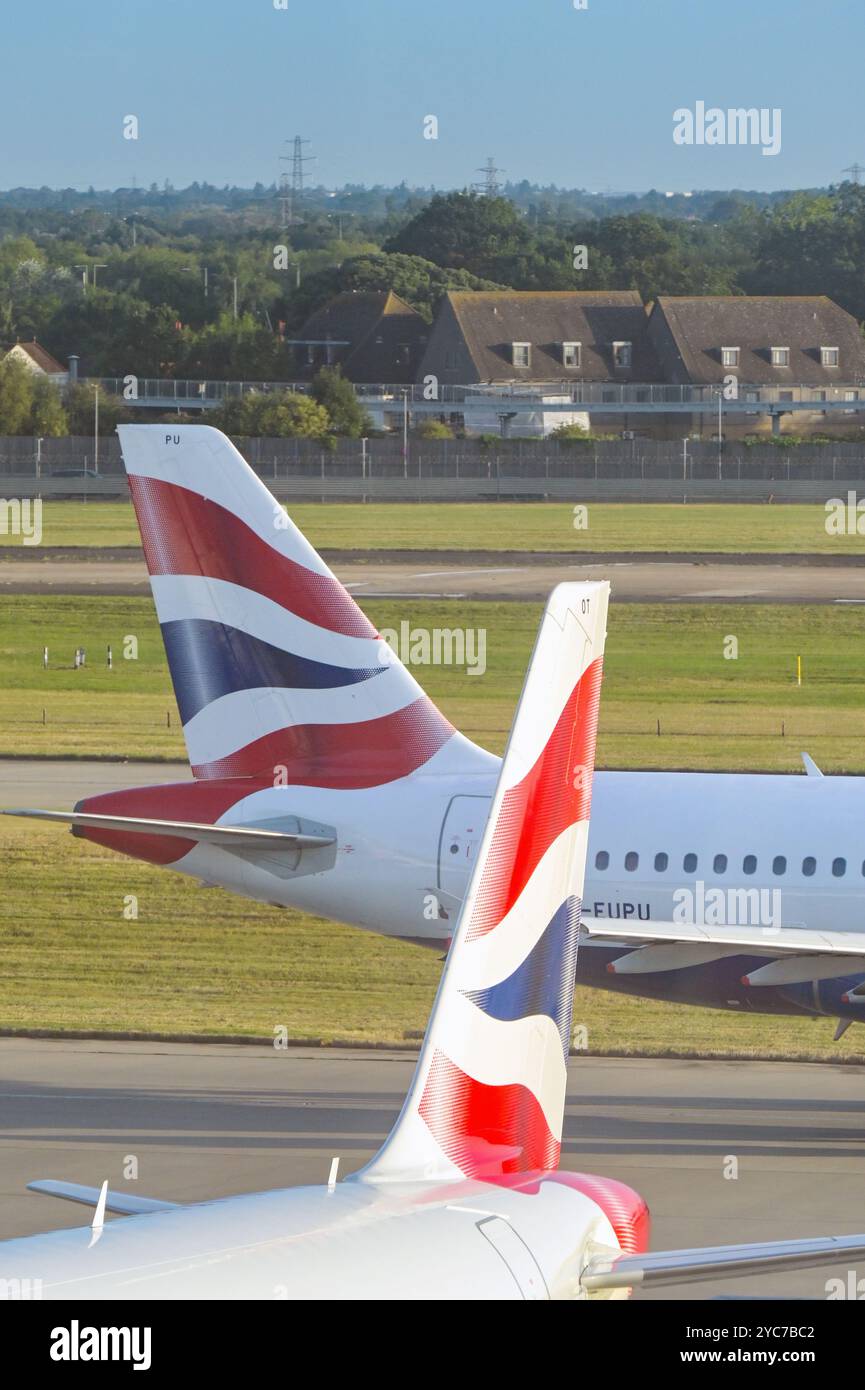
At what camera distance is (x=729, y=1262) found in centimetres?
889

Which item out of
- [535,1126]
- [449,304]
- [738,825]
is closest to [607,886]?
[738,825]

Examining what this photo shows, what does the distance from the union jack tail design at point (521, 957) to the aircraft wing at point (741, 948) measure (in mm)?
7990

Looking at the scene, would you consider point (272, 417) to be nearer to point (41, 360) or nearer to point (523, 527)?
point (523, 527)

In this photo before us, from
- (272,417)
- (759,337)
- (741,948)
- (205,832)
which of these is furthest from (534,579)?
(759,337)

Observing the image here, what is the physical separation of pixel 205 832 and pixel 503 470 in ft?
421

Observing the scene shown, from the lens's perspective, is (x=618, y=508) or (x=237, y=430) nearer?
(x=618, y=508)

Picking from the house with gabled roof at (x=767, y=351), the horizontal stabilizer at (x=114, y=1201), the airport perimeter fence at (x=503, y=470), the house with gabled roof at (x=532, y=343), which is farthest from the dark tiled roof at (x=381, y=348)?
the horizontal stabilizer at (x=114, y=1201)

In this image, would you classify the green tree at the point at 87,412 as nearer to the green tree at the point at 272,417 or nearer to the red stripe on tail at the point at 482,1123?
the green tree at the point at 272,417

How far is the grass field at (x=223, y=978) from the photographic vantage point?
100.0 feet

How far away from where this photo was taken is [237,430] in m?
156

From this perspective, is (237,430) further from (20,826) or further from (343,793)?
(343,793)

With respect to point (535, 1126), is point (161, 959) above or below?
below

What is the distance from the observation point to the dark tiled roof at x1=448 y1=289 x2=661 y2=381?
185 metres

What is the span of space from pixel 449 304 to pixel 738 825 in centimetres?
16533
